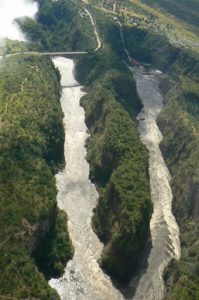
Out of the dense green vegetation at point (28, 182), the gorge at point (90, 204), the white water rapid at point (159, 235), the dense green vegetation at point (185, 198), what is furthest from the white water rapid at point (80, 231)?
the dense green vegetation at point (185, 198)

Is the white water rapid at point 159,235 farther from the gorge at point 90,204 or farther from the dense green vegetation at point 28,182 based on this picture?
the dense green vegetation at point 28,182

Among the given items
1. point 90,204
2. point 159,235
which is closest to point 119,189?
point 90,204

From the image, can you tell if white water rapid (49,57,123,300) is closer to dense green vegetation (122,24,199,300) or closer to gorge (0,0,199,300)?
gorge (0,0,199,300)

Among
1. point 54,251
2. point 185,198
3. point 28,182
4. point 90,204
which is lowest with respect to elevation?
point 90,204

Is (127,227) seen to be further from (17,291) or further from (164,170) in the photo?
(164,170)

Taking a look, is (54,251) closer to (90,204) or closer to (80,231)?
(80,231)
